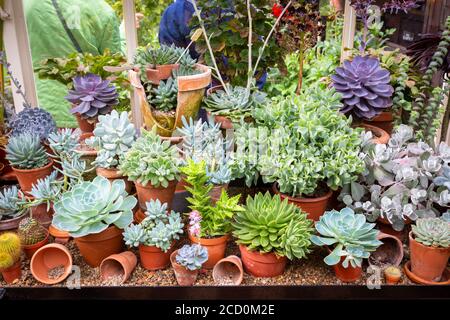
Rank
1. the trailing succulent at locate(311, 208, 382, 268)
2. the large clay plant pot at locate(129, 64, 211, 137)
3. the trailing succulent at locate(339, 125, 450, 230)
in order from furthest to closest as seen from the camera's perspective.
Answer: the large clay plant pot at locate(129, 64, 211, 137), the trailing succulent at locate(339, 125, 450, 230), the trailing succulent at locate(311, 208, 382, 268)

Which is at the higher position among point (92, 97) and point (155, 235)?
point (92, 97)

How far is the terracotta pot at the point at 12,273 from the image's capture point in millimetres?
1021

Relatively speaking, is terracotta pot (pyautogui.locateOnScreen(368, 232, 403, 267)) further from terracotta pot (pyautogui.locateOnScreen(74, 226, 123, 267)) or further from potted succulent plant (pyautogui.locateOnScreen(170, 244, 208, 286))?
terracotta pot (pyautogui.locateOnScreen(74, 226, 123, 267))

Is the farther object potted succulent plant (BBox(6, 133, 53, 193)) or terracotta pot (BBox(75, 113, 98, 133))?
terracotta pot (BBox(75, 113, 98, 133))

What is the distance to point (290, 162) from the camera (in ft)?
3.38

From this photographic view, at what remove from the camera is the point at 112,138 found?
113 cm

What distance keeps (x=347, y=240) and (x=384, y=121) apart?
2.04 feet

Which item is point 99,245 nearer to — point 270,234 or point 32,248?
point 32,248

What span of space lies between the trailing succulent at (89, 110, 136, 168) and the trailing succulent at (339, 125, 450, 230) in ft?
2.01

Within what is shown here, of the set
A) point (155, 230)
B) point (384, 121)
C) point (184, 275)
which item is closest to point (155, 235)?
point (155, 230)

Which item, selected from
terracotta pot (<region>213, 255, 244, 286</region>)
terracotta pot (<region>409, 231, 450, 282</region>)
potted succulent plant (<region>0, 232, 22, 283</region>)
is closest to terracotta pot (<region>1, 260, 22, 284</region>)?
potted succulent plant (<region>0, 232, 22, 283</region>)

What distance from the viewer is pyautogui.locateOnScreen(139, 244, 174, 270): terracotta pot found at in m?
1.03
